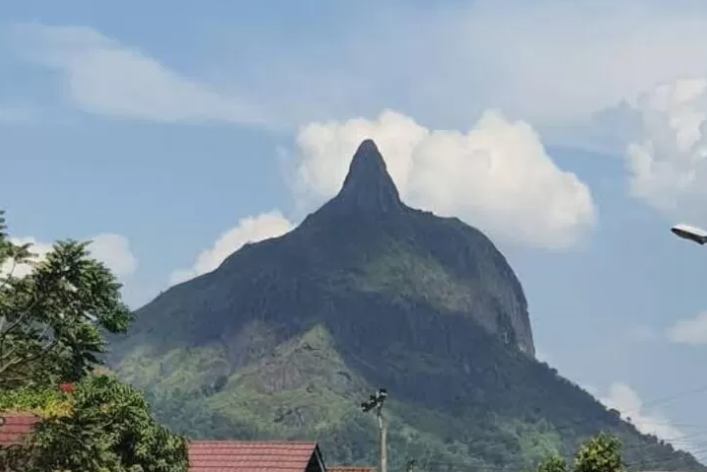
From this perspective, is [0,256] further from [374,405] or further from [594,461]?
[374,405]

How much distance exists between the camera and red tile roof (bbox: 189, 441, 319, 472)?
4034cm

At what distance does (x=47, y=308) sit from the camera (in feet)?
93.5

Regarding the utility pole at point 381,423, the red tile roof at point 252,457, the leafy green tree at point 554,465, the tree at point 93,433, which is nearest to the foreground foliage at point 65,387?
the tree at point 93,433

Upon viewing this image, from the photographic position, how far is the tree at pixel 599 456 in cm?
3647

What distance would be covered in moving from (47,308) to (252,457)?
46.8 ft

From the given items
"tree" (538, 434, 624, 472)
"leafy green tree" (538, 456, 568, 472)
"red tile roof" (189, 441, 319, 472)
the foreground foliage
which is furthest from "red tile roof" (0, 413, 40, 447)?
"leafy green tree" (538, 456, 568, 472)

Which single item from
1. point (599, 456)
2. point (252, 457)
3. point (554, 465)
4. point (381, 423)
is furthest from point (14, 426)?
point (381, 423)

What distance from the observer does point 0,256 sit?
28594mm

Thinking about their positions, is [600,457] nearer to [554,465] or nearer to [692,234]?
[554,465]

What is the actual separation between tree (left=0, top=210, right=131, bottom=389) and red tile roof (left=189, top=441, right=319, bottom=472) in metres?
11.4

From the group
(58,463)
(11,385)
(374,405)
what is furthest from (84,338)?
(374,405)

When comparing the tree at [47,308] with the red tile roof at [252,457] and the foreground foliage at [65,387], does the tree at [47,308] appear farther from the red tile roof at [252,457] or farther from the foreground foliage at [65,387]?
the red tile roof at [252,457]

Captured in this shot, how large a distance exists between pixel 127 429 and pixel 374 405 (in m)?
31.3

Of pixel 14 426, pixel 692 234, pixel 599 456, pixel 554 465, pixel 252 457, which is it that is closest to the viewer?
pixel 692 234
